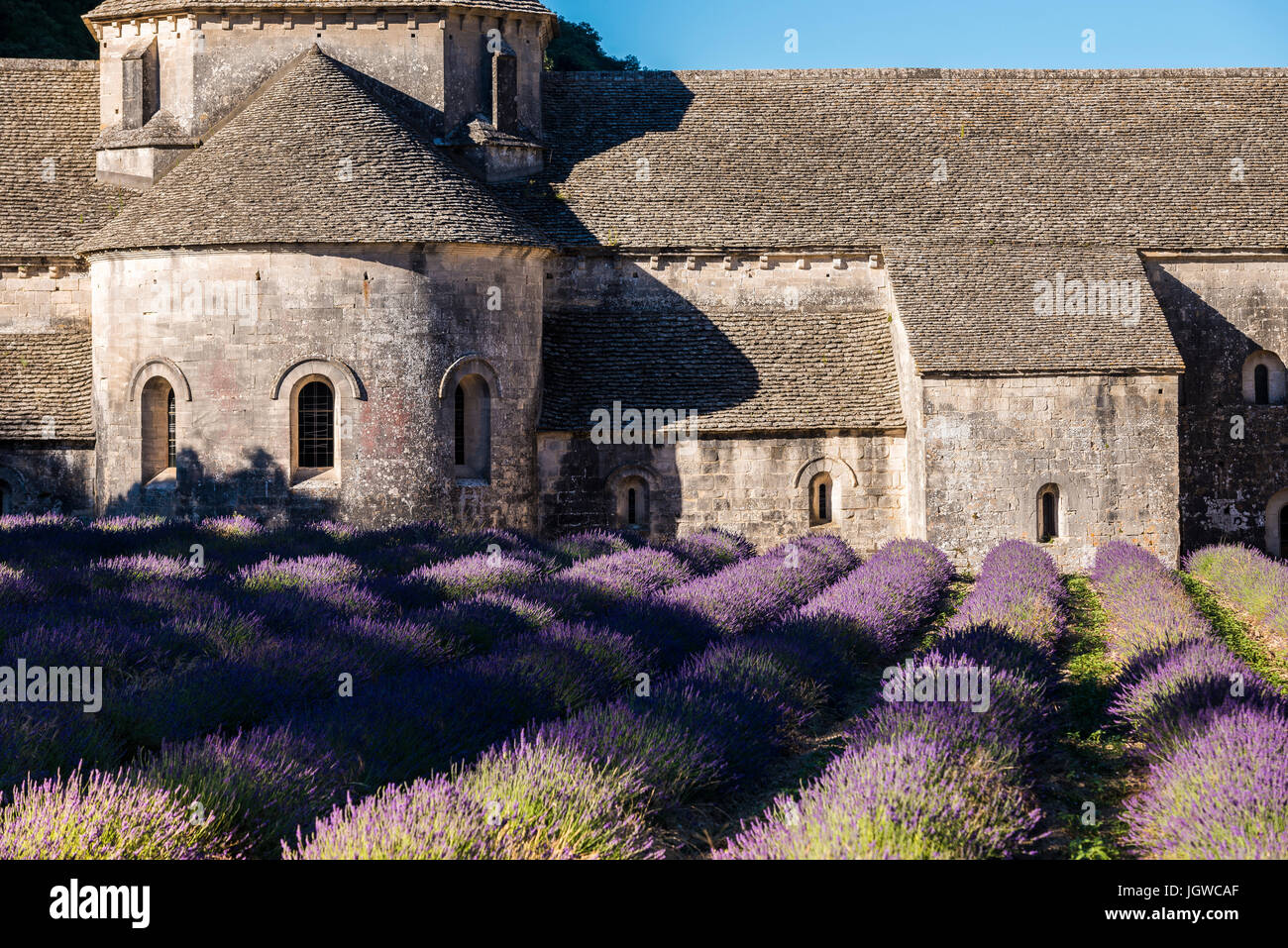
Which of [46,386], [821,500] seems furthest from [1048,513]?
[46,386]

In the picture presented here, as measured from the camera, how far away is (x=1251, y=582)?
16.7 m

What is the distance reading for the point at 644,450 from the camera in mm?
21781

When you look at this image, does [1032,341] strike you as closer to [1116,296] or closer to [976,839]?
[1116,296]

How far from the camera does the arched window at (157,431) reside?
800 inches

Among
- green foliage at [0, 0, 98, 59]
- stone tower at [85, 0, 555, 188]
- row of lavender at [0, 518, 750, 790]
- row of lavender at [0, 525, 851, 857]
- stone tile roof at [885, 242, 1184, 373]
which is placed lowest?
row of lavender at [0, 525, 851, 857]

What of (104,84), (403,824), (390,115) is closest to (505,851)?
(403,824)

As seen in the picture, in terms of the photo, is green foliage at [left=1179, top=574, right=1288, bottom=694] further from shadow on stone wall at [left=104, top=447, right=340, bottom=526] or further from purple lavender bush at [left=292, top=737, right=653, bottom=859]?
shadow on stone wall at [left=104, top=447, right=340, bottom=526]

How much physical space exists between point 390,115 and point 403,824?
57.1ft

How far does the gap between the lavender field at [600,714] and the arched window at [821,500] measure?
6364 millimetres

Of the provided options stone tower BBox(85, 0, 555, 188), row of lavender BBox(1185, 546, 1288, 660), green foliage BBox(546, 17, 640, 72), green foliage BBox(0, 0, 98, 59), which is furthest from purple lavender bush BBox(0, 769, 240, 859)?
green foliage BBox(546, 17, 640, 72)

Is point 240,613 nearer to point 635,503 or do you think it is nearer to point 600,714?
point 600,714

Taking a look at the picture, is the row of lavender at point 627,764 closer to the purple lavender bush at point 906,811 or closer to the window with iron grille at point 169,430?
the purple lavender bush at point 906,811

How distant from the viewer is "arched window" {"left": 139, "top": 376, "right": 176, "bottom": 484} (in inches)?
800

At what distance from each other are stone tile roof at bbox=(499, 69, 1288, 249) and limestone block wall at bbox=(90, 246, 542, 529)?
390 centimetres
